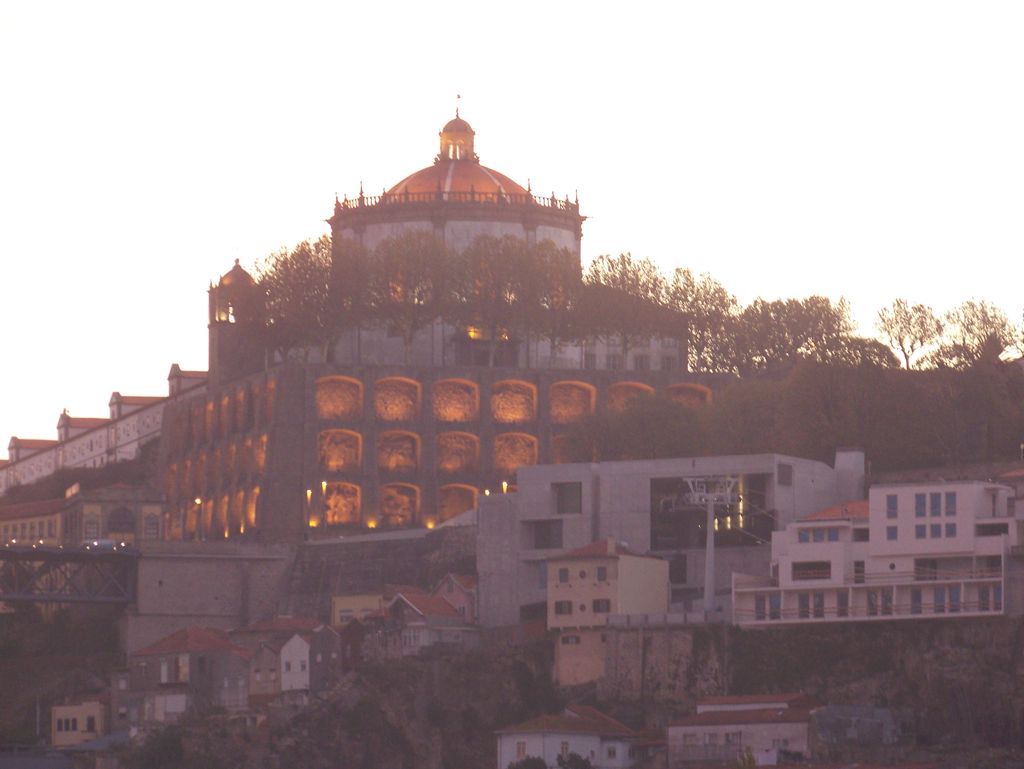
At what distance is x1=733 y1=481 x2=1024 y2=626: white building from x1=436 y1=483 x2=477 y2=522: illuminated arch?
41213 mm

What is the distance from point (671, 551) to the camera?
13800 cm

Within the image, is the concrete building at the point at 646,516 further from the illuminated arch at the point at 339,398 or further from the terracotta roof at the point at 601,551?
the illuminated arch at the point at 339,398

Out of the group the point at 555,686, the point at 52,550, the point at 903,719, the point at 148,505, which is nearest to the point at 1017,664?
the point at 903,719

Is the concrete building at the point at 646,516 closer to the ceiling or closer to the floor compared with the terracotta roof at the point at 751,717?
closer to the ceiling

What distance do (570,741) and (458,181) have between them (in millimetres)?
74312

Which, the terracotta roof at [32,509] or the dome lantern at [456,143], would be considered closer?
the terracotta roof at [32,509]

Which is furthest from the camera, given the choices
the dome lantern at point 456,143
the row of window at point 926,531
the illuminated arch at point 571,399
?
the dome lantern at point 456,143

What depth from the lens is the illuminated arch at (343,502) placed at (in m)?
166

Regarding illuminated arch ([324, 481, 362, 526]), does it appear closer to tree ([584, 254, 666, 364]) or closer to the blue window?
tree ([584, 254, 666, 364])

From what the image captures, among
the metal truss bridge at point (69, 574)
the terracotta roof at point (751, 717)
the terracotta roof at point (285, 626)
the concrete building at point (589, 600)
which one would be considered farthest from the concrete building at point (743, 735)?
the metal truss bridge at point (69, 574)

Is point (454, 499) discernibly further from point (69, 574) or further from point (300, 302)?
point (69, 574)

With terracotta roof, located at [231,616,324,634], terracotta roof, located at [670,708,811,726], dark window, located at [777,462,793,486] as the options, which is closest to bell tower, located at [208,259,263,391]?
terracotta roof, located at [231,616,324,634]

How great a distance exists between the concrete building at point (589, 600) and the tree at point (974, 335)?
1332 inches

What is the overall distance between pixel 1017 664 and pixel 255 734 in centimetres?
3373
